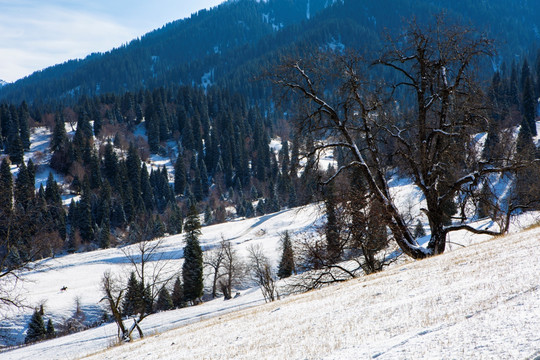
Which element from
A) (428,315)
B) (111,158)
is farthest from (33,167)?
(428,315)

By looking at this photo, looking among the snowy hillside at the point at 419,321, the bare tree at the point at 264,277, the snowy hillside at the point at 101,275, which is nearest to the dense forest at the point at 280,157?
the bare tree at the point at 264,277

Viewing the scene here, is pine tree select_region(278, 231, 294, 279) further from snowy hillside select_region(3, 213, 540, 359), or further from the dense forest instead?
snowy hillside select_region(3, 213, 540, 359)

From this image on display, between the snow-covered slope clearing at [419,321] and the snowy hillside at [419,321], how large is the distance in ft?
0.04

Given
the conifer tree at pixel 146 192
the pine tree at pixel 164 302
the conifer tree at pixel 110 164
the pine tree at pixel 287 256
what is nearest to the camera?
the pine tree at pixel 287 256

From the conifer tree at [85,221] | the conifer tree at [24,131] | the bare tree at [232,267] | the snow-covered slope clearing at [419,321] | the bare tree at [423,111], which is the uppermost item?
the conifer tree at [24,131]

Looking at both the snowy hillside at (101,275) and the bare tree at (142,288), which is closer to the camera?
the bare tree at (142,288)

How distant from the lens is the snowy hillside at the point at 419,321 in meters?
3.83

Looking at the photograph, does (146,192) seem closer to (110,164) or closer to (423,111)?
(110,164)

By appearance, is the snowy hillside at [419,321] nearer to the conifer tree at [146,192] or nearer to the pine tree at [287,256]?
the pine tree at [287,256]

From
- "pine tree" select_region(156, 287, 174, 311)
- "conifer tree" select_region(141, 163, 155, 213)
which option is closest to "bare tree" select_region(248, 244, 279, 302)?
"pine tree" select_region(156, 287, 174, 311)

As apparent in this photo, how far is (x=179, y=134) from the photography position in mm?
170250

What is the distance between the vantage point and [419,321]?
5113 millimetres

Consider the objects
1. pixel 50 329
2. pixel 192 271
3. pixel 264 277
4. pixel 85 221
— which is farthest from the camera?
pixel 85 221

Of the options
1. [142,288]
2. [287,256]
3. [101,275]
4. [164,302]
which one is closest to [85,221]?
[101,275]
